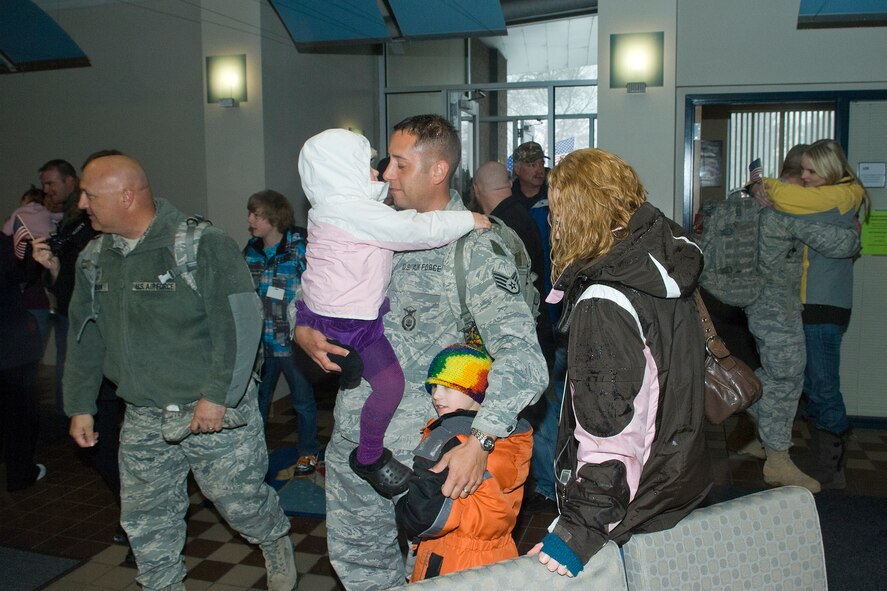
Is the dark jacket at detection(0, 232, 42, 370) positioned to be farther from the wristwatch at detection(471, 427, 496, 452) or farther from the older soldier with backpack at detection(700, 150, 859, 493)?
the older soldier with backpack at detection(700, 150, 859, 493)

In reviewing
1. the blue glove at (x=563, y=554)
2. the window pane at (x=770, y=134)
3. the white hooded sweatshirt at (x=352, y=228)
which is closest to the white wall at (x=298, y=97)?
the window pane at (x=770, y=134)

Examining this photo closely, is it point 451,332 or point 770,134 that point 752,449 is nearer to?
point 770,134

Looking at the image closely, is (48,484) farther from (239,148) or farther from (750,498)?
(750,498)

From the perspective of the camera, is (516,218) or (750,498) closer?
(750,498)

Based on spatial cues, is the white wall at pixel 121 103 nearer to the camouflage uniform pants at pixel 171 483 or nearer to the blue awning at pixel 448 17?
the blue awning at pixel 448 17

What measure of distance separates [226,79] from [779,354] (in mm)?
4831

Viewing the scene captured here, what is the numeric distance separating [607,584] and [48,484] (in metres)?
4.32

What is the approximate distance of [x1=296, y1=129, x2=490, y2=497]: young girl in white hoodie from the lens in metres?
2.34

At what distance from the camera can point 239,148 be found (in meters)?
6.66

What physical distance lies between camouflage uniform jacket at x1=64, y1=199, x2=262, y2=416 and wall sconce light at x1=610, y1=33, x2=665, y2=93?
3764 millimetres

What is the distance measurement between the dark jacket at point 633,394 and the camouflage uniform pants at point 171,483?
168 centimetres

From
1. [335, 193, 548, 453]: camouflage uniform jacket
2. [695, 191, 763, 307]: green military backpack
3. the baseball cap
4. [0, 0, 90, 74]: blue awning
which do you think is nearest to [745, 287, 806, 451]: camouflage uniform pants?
[695, 191, 763, 307]: green military backpack

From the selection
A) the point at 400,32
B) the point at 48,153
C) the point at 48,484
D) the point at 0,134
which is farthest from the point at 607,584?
the point at 0,134

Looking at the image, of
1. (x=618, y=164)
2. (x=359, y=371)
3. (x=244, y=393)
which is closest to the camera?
(x=618, y=164)
